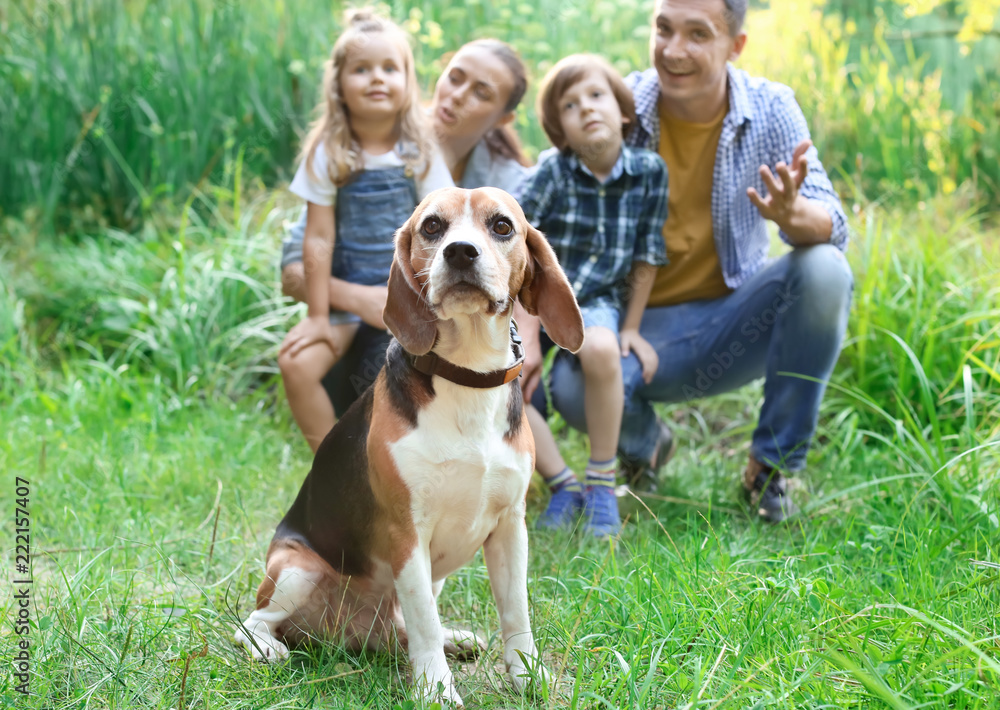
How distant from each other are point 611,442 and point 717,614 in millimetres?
1068

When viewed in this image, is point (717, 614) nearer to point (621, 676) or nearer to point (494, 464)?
point (621, 676)

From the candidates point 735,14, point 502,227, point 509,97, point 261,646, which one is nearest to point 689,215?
point 735,14

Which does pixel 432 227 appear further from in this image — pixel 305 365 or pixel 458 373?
pixel 305 365

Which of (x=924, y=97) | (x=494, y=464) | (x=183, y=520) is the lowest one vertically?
(x=183, y=520)

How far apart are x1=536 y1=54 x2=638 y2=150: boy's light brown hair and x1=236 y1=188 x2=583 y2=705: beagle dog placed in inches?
54.2

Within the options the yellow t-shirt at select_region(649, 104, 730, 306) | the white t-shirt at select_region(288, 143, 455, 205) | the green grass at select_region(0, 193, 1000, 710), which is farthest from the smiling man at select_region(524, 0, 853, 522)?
the white t-shirt at select_region(288, 143, 455, 205)

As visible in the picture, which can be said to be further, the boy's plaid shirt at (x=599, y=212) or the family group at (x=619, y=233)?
the boy's plaid shirt at (x=599, y=212)

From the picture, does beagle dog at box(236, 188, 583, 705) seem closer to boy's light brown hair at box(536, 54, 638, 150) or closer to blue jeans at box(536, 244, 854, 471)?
blue jeans at box(536, 244, 854, 471)

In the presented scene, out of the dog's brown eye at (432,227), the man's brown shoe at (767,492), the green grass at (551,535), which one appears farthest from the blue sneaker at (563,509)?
the dog's brown eye at (432,227)

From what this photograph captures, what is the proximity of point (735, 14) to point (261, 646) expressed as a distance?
2666mm

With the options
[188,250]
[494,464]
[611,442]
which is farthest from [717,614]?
[188,250]

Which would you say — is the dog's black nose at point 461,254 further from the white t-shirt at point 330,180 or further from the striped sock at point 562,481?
the striped sock at point 562,481

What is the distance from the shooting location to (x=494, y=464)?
186cm

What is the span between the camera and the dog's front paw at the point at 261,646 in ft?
6.53
